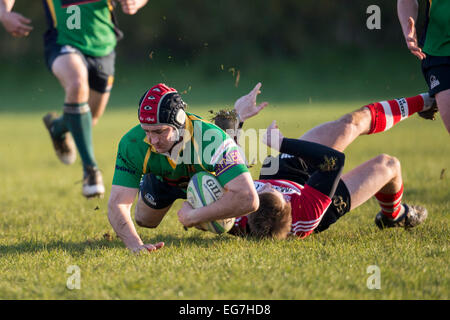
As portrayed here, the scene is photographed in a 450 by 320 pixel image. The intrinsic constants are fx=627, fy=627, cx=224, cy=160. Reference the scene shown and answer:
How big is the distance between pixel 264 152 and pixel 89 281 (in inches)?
87.4

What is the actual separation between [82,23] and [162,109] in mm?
3454

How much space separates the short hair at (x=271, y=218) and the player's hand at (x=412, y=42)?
1740mm

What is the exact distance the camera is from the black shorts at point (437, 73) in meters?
5.31

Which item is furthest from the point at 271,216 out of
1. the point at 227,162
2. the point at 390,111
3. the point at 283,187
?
the point at 390,111

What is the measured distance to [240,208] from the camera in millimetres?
4332

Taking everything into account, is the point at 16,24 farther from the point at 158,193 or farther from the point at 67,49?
the point at 158,193

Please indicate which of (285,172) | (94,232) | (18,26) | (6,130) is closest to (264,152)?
(285,172)

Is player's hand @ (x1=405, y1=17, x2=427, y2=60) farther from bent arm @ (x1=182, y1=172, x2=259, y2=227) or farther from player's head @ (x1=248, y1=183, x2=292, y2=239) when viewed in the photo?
bent arm @ (x1=182, y1=172, x2=259, y2=227)

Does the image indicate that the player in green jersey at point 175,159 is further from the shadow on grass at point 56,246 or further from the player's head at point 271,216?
the shadow on grass at point 56,246

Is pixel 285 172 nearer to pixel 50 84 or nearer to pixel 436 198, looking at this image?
pixel 436 198

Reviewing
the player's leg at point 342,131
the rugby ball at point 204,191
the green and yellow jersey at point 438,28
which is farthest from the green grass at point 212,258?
the green and yellow jersey at point 438,28

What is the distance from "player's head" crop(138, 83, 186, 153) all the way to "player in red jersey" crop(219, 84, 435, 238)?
825 mm

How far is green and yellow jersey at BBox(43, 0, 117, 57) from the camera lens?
7.13 metres
